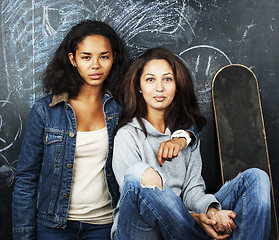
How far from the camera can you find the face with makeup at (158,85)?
6.18ft

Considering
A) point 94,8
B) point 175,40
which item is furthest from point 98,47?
point 175,40

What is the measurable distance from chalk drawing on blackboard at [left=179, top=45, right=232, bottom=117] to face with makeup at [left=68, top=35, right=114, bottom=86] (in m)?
0.62

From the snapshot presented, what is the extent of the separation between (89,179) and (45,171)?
26 centimetres

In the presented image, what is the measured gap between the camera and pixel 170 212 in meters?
1.50

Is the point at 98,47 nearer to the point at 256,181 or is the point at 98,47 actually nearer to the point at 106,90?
the point at 106,90

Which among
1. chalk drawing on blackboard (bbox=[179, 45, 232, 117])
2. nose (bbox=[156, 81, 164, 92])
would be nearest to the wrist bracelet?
nose (bbox=[156, 81, 164, 92])

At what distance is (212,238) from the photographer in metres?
1.67

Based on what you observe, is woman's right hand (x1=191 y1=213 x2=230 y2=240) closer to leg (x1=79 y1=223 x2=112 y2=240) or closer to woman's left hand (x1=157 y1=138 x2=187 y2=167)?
woman's left hand (x1=157 y1=138 x2=187 y2=167)

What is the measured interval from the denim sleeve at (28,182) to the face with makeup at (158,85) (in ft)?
2.08

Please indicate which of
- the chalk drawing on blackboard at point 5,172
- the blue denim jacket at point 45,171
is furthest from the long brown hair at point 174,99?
the chalk drawing on blackboard at point 5,172

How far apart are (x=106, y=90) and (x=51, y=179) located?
64cm

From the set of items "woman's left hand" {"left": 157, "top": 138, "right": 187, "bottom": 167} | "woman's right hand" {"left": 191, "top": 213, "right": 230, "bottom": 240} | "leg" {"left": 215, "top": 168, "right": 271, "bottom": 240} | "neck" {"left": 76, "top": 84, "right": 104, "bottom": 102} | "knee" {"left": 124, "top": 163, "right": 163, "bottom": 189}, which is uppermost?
"neck" {"left": 76, "top": 84, "right": 104, "bottom": 102}

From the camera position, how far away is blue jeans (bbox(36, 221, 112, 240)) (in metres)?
1.89

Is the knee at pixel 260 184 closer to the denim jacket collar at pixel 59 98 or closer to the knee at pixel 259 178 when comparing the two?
the knee at pixel 259 178
